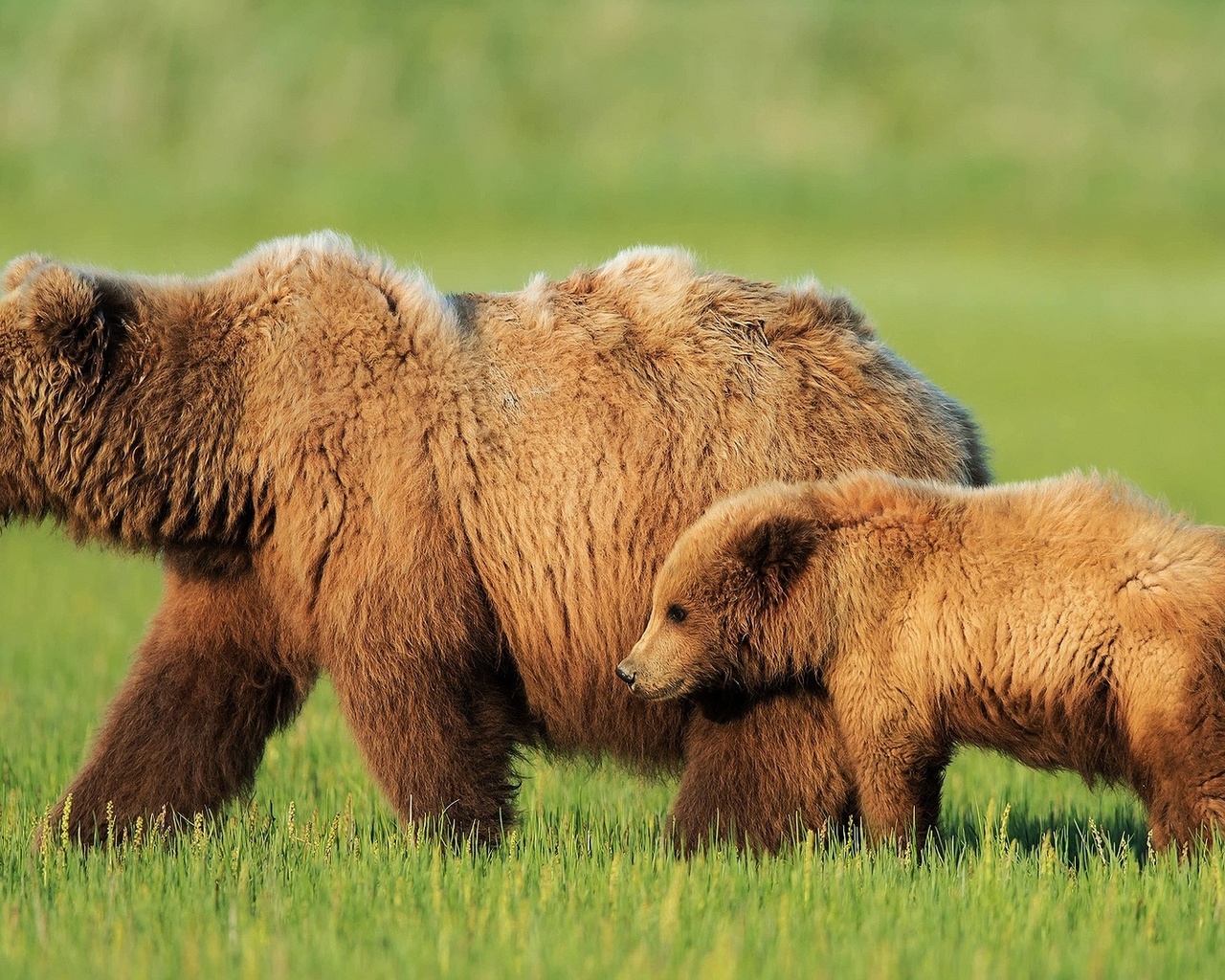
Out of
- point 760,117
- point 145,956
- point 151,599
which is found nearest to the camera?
point 145,956

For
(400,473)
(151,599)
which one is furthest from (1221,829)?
(151,599)

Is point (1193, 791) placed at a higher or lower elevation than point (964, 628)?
lower

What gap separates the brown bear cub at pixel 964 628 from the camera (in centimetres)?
573

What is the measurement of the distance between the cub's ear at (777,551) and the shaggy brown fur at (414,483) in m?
0.42

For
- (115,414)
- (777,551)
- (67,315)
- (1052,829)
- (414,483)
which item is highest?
(67,315)

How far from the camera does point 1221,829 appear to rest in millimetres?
5598

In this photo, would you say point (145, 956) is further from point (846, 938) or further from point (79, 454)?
point (79, 454)

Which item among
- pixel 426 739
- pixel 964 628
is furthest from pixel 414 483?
pixel 964 628

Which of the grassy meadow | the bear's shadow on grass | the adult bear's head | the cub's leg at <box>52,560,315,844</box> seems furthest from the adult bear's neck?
the grassy meadow

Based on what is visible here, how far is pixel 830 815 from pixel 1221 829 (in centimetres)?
147

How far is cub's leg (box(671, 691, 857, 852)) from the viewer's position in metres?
6.43

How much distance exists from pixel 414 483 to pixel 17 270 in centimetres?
177

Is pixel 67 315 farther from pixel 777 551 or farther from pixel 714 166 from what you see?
pixel 714 166

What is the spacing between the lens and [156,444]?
255 inches
